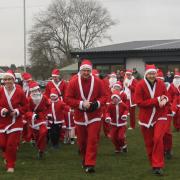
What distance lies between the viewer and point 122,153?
1288 cm

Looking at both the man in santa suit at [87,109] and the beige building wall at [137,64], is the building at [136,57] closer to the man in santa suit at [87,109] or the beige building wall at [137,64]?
the beige building wall at [137,64]

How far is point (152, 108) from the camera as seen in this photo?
9938 mm

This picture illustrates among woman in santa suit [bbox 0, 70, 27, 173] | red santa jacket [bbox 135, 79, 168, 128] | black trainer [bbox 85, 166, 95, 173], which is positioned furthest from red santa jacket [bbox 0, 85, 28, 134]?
red santa jacket [bbox 135, 79, 168, 128]

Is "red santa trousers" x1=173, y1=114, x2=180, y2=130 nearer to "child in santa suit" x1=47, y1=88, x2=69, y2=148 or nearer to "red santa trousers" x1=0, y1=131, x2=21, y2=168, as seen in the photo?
"child in santa suit" x1=47, y1=88, x2=69, y2=148

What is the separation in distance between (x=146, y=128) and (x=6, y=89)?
2.73m

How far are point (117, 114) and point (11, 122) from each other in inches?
138

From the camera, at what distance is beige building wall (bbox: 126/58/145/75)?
3747 centimetres

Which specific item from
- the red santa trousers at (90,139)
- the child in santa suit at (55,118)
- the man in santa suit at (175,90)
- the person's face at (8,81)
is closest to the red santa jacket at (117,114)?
the child in santa suit at (55,118)

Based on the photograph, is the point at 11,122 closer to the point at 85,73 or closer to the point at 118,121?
the point at 85,73

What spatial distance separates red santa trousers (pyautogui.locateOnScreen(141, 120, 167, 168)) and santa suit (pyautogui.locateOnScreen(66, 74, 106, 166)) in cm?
92

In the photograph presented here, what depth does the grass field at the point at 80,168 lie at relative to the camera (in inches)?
385

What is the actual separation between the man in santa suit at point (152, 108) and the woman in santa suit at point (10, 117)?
7.30 feet

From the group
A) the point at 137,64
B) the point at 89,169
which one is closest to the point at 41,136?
the point at 89,169

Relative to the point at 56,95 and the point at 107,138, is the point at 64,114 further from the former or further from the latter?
the point at 107,138
